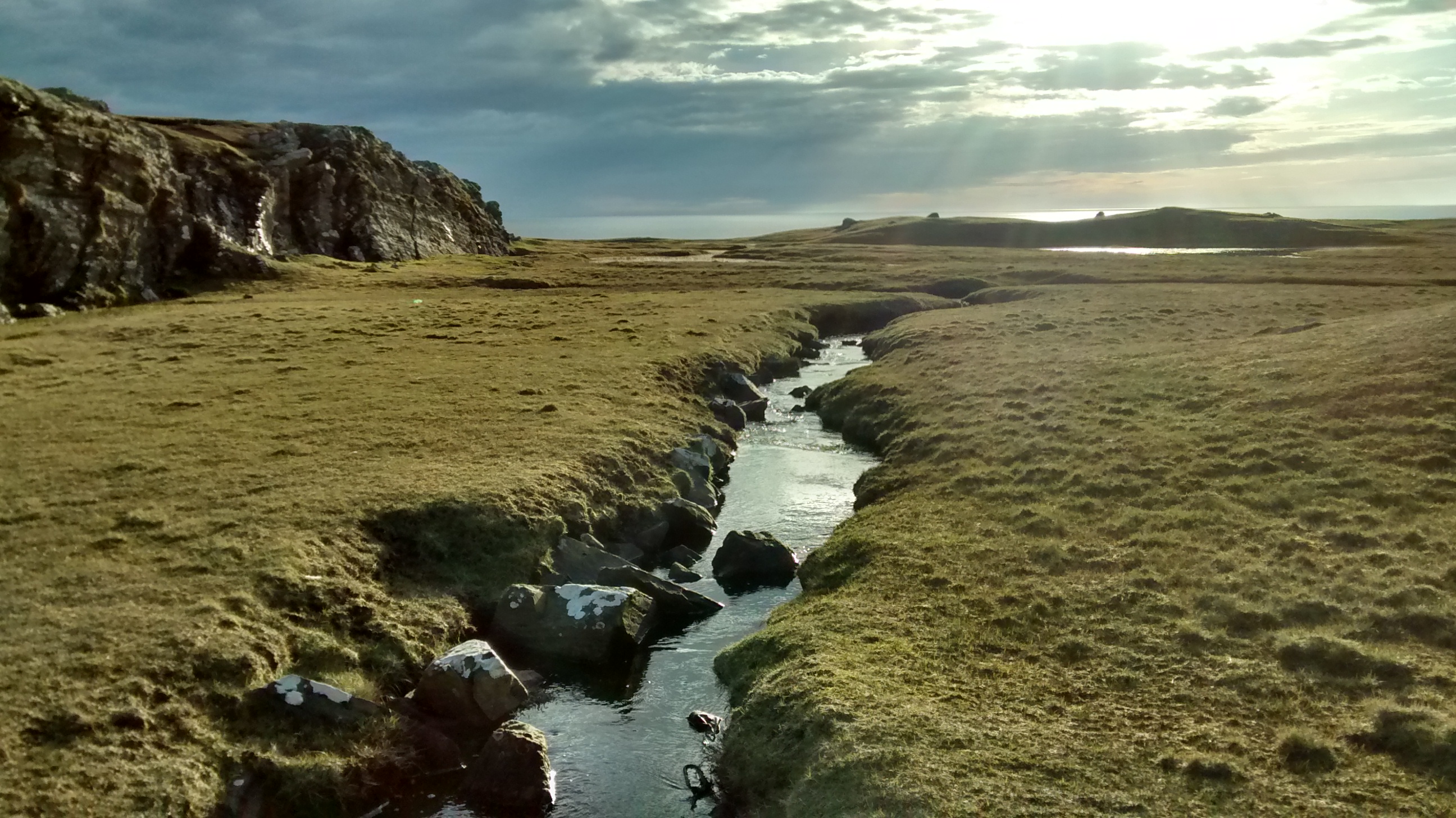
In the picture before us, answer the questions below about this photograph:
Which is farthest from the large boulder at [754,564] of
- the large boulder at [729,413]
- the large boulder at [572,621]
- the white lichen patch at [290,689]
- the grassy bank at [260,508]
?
the large boulder at [729,413]

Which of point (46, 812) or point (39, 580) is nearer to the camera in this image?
point (46, 812)

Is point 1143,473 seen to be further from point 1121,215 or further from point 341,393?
point 1121,215

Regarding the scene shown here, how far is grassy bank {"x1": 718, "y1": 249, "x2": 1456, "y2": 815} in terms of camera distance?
14883 millimetres

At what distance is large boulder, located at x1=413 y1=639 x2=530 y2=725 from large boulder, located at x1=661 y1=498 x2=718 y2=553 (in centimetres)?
1093

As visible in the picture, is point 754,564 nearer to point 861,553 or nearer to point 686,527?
point 861,553

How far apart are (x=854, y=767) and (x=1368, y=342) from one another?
114 feet

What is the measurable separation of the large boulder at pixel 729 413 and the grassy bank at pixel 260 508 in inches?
62.6

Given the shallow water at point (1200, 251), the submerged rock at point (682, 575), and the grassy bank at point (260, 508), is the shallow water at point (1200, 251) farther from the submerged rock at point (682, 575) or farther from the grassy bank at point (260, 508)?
the submerged rock at point (682, 575)

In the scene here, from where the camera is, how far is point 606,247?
6594 inches

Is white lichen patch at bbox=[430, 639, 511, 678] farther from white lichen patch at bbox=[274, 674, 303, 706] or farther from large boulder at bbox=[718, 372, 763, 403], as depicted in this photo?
large boulder at bbox=[718, 372, 763, 403]

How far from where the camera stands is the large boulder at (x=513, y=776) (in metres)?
16.8

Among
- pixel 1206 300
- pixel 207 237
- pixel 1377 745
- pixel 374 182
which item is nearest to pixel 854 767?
pixel 1377 745

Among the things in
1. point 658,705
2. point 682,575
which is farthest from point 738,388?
point 658,705

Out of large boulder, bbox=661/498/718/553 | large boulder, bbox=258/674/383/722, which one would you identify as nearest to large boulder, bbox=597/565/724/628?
large boulder, bbox=661/498/718/553
